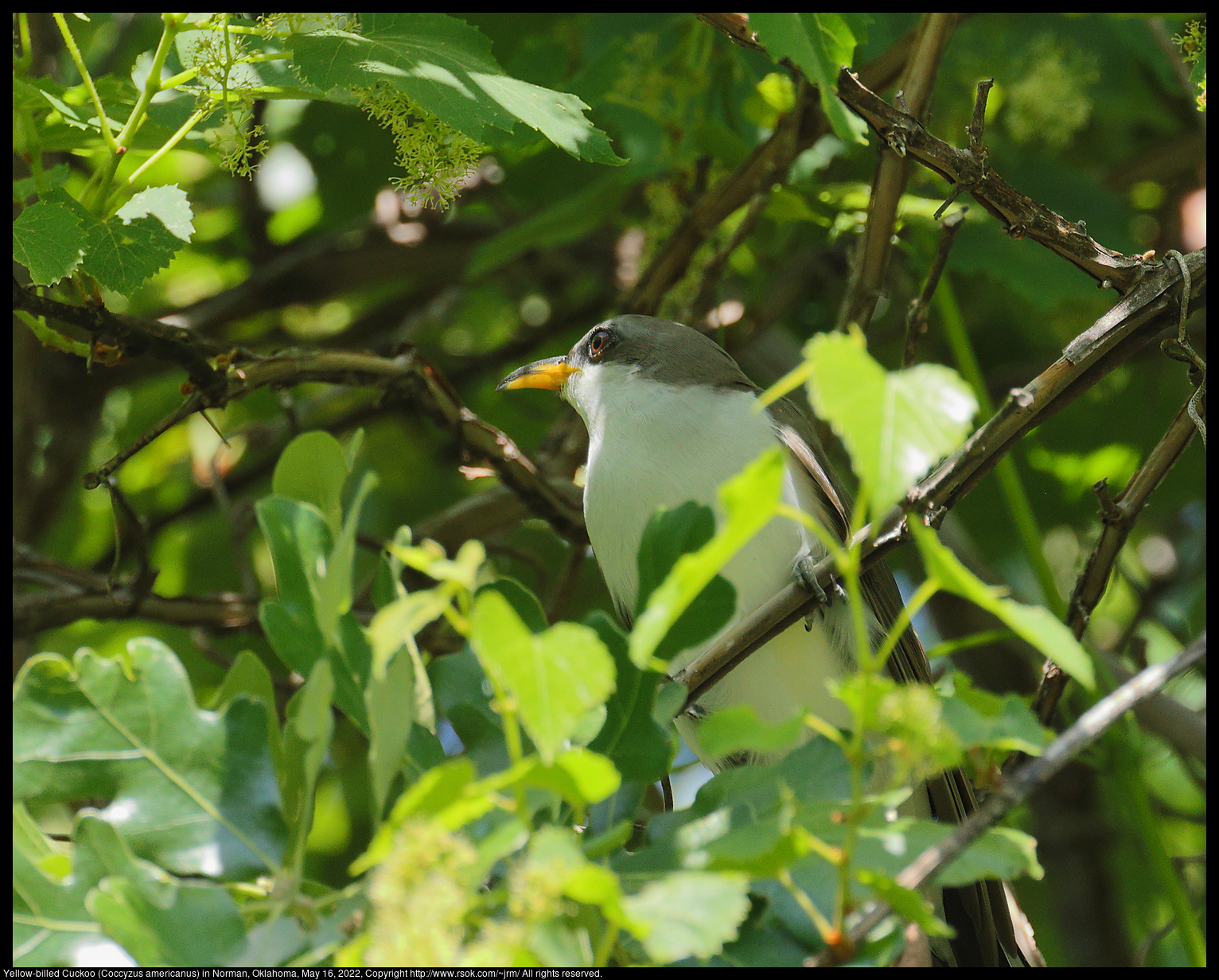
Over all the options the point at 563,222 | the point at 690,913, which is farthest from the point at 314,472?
the point at 563,222

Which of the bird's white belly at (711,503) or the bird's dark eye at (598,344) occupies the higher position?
the bird's dark eye at (598,344)

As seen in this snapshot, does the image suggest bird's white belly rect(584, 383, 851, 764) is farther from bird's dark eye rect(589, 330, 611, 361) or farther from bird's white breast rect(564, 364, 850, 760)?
bird's dark eye rect(589, 330, 611, 361)

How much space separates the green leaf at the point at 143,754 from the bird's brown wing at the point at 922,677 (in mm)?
1494

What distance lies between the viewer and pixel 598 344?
12.1 ft

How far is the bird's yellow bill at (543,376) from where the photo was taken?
376cm

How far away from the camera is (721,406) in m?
3.15

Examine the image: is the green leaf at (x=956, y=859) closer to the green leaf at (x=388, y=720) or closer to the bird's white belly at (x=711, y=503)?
the green leaf at (x=388, y=720)

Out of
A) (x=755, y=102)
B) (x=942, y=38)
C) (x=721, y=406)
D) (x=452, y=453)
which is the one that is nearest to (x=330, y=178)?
(x=452, y=453)

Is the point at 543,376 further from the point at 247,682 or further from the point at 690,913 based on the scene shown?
the point at 690,913

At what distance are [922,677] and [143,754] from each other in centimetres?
208

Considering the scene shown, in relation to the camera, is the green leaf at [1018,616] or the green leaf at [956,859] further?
the green leaf at [956,859]

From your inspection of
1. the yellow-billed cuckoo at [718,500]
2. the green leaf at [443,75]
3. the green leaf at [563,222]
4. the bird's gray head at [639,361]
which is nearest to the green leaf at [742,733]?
the green leaf at [443,75]

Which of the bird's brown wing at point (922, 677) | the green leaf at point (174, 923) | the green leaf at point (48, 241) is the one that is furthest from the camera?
the bird's brown wing at point (922, 677)

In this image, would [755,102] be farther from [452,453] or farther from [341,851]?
[341,851]
